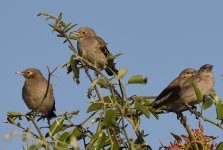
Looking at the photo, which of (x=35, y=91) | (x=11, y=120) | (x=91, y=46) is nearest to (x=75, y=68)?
(x=11, y=120)

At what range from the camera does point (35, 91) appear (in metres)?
7.58

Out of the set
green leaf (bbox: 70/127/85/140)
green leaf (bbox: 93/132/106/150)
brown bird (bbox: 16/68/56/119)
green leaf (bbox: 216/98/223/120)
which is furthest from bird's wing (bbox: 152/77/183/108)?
brown bird (bbox: 16/68/56/119)

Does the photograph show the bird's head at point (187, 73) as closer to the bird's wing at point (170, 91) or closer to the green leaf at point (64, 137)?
the bird's wing at point (170, 91)

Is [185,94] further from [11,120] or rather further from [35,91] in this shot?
[35,91]

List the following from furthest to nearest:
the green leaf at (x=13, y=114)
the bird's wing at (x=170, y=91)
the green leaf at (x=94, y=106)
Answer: the bird's wing at (x=170, y=91) < the green leaf at (x=13, y=114) < the green leaf at (x=94, y=106)

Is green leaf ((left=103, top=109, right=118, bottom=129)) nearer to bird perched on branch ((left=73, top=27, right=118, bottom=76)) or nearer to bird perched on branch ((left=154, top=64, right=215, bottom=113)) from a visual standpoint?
bird perched on branch ((left=154, top=64, right=215, bottom=113))

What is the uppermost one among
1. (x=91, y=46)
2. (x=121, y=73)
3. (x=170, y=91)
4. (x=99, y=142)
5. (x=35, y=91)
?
(x=91, y=46)

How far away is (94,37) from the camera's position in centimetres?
963

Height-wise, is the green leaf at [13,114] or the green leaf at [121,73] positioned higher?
the green leaf at [121,73]

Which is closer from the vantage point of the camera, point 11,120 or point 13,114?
point 11,120

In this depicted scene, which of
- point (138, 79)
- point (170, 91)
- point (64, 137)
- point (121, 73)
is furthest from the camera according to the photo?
point (170, 91)

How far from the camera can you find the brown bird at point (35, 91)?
286 inches

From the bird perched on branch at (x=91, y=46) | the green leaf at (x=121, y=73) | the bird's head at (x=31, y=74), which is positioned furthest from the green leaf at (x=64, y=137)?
the bird perched on branch at (x=91, y=46)

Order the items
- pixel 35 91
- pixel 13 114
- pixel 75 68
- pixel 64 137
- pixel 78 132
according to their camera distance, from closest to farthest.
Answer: pixel 64 137, pixel 78 132, pixel 13 114, pixel 75 68, pixel 35 91
